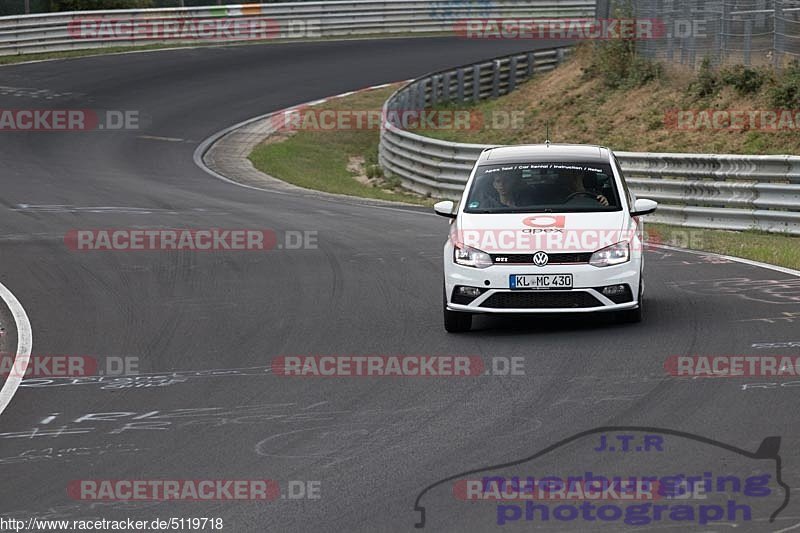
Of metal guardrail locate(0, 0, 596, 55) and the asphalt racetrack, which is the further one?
metal guardrail locate(0, 0, 596, 55)

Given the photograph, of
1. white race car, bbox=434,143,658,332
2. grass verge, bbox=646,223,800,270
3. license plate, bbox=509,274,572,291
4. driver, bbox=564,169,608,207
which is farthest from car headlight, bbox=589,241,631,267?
grass verge, bbox=646,223,800,270

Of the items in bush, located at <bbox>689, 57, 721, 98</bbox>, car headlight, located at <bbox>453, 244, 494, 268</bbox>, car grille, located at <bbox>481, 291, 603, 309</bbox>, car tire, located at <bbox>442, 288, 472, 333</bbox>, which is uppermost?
car headlight, located at <bbox>453, 244, 494, 268</bbox>

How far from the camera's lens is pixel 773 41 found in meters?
26.7

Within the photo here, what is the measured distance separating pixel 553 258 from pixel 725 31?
18500mm

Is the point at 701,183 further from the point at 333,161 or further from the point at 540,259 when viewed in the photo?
the point at 333,161

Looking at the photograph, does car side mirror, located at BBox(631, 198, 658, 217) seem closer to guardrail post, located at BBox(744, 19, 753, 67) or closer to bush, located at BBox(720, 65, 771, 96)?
bush, located at BBox(720, 65, 771, 96)

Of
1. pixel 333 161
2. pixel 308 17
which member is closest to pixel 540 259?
pixel 333 161

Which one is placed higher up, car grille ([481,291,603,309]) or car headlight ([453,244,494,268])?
car headlight ([453,244,494,268])

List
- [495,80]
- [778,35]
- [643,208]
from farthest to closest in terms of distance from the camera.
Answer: [495,80], [778,35], [643,208]

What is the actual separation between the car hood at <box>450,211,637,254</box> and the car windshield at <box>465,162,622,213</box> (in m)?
0.19

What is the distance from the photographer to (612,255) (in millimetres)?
11148

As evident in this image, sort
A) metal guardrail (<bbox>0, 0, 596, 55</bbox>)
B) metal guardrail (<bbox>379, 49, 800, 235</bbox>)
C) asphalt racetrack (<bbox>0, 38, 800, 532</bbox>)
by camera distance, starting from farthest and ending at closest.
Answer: metal guardrail (<bbox>0, 0, 596, 55</bbox>) → metal guardrail (<bbox>379, 49, 800, 235</bbox>) → asphalt racetrack (<bbox>0, 38, 800, 532</bbox>)

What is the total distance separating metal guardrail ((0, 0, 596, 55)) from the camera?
42250mm

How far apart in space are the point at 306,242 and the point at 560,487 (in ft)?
35.9
